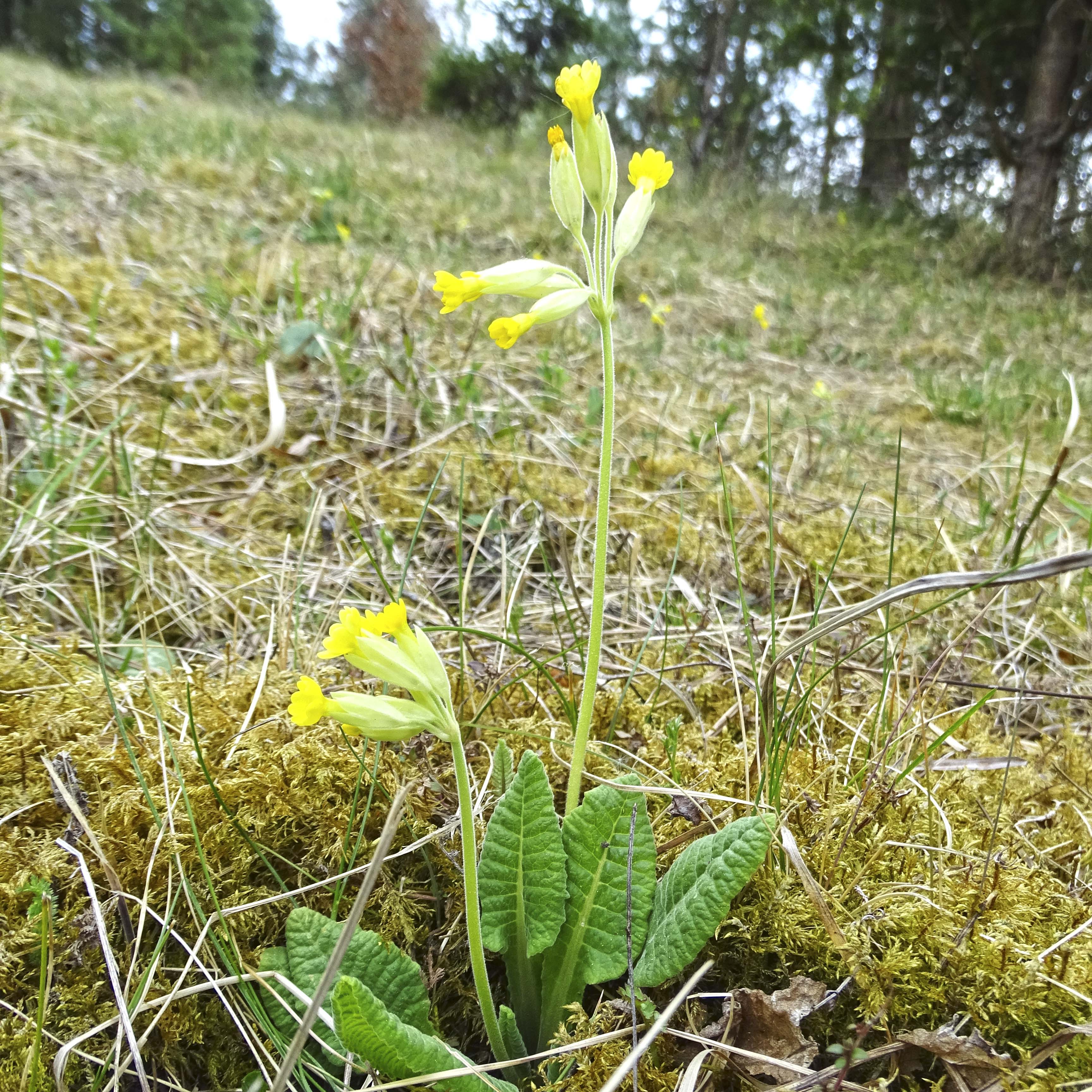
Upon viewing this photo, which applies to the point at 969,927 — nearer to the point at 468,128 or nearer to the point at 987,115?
the point at 987,115

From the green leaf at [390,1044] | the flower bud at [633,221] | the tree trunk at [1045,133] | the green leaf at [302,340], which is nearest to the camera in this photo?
the green leaf at [390,1044]

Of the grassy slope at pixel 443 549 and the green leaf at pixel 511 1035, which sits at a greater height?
the grassy slope at pixel 443 549

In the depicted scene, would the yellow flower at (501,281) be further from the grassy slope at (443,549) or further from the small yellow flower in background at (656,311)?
the small yellow flower in background at (656,311)

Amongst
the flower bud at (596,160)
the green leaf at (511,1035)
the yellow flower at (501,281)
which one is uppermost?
the flower bud at (596,160)

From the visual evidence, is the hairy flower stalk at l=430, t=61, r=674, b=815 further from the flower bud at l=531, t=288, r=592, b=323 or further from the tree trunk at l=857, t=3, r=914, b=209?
the tree trunk at l=857, t=3, r=914, b=209

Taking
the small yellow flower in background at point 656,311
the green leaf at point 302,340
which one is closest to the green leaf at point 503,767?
the green leaf at point 302,340

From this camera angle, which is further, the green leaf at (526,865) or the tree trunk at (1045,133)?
the tree trunk at (1045,133)

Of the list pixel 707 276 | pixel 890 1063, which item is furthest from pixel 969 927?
pixel 707 276
